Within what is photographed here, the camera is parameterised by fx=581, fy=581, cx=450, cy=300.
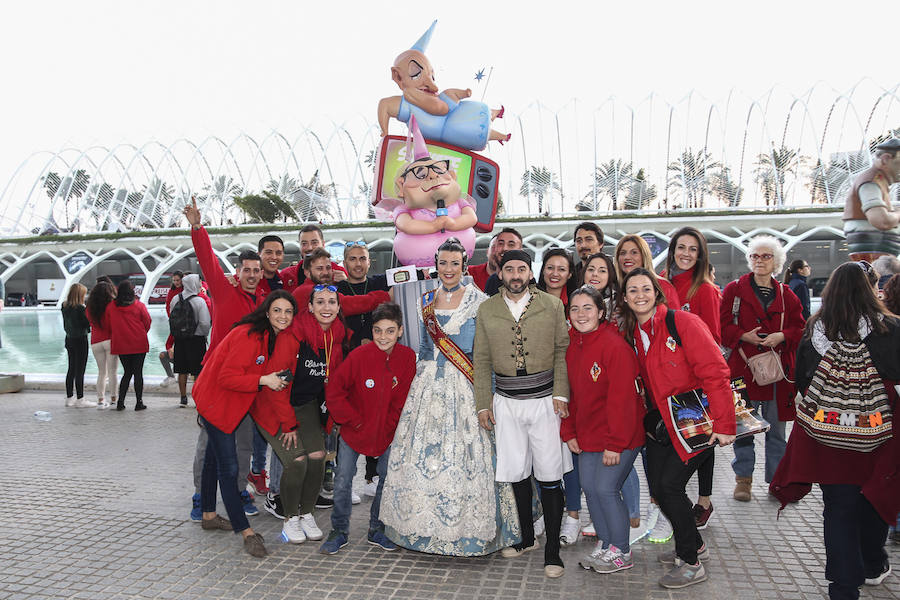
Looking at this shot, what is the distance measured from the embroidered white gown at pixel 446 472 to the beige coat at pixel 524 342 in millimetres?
170

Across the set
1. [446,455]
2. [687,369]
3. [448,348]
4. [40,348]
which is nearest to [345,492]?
[446,455]

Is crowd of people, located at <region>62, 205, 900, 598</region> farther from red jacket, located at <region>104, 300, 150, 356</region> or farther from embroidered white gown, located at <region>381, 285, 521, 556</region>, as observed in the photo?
red jacket, located at <region>104, 300, 150, 356</region>

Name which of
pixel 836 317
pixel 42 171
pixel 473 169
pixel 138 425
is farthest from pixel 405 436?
pixel 42 171

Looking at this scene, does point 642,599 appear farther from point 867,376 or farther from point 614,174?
point 614,174

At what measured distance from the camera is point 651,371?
297cm

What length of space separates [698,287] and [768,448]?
1.53 metres

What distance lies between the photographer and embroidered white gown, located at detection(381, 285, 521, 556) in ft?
10.7

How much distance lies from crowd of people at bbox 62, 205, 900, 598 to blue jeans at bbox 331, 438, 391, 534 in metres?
0.01

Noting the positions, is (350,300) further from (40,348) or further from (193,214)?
(40,348)

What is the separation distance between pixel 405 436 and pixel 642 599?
1498mm

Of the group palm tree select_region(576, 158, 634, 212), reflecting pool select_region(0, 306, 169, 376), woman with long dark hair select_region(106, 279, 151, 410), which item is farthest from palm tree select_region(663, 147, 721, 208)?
woman with long dark hair select_region(106, 279, 151, 410)

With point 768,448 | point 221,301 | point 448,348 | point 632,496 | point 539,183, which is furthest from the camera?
point 539,183

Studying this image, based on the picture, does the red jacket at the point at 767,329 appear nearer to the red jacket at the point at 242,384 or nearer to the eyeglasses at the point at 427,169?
the eyeglasses at the point at 427,169

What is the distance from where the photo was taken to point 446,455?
130 inches
